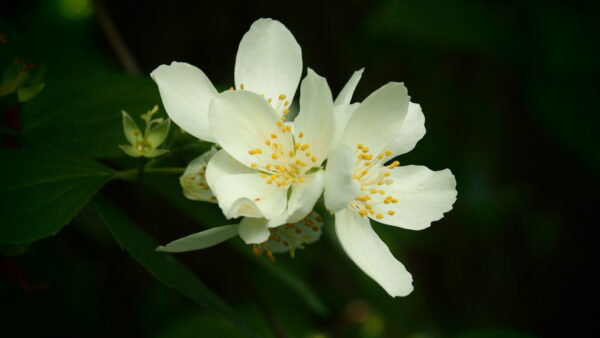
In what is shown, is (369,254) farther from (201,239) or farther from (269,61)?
(269,61)

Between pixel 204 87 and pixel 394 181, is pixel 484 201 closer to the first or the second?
pixel 394 181

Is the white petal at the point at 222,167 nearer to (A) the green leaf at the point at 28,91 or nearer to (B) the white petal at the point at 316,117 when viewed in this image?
(B) the white petal at the point at 316,117

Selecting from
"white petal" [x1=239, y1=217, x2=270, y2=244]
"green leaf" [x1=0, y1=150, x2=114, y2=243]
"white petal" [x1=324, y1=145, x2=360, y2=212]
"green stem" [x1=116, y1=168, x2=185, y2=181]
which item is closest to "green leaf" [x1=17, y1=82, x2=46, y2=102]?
"green leaf" [x1=0, y1=150, x2=114, y2=243]

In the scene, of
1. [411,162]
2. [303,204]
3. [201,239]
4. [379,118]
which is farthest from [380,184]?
[411,162]

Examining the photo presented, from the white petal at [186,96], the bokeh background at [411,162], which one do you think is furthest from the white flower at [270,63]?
the bokeh background at [411,162]

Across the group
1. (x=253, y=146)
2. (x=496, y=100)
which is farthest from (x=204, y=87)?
(x=496, y=100)

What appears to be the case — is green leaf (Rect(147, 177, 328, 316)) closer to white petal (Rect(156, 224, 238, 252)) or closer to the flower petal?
white petal (Rect(156, 224, 238, 252))
